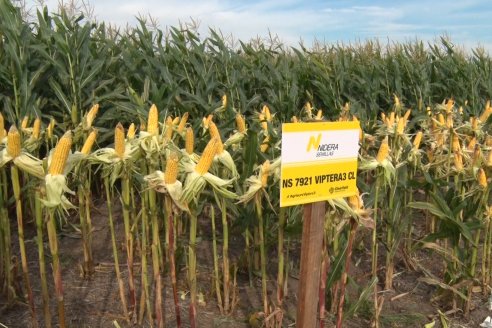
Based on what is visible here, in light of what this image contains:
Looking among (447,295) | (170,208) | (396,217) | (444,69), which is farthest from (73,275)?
(444,69)

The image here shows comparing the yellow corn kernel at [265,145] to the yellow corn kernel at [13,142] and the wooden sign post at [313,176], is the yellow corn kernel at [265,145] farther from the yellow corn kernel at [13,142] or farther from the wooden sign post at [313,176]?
the yellow corn kernel at [13,142]

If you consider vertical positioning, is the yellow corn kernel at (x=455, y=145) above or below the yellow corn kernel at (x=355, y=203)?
above

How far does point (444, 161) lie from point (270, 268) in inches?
50.0

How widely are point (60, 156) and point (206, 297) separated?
5.23ft

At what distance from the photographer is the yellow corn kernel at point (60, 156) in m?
1.88

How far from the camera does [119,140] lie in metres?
2.11

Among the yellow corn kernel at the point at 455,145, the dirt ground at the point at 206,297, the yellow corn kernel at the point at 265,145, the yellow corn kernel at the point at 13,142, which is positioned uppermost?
the yellow corn kernel at the point at 13,142

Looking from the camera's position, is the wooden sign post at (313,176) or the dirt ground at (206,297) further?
the dirt ground at (206,297)

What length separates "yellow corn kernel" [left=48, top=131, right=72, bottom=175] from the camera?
1885 mm

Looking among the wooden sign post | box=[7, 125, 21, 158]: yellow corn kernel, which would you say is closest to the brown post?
the wooden sign post

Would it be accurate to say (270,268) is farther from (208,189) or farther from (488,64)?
(488,64)

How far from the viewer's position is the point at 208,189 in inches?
119

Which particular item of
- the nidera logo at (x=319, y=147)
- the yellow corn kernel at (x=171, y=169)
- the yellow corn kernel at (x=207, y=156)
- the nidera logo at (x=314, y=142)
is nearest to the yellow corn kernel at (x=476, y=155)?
the nidera logo at (x=319, y=147)

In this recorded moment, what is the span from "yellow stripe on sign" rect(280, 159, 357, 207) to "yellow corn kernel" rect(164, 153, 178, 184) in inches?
15.3
